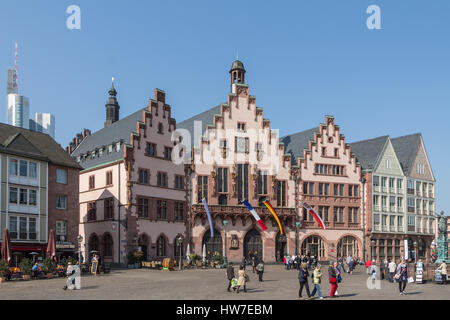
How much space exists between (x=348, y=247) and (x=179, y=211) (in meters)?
25.6

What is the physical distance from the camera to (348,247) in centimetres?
7431

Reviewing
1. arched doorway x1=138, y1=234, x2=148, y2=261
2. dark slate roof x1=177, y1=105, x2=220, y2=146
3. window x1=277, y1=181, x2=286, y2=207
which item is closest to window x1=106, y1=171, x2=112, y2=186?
arched doorway x1=138, y1=234, x2=148, y2=261

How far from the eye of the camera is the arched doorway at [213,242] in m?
65.6

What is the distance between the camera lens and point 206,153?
66.1 metres

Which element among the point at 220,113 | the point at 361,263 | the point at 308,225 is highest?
the point at 220,113

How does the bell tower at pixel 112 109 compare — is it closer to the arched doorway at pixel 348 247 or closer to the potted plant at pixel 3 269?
the arched doorway at pixel 348 247

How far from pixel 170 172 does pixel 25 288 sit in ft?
106

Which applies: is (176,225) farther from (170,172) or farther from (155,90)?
(155,90)

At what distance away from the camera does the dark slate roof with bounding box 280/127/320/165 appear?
7544cm

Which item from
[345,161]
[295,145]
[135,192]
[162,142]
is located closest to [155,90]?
[162,142]

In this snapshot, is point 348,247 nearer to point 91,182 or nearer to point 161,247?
point 161,247

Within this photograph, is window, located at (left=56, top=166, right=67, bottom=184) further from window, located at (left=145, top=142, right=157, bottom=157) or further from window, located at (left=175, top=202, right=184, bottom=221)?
window, located at (left=175, top=202, right=184, bottom=221)

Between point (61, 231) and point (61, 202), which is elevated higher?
point (61, 202)

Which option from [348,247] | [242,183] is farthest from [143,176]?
[348,247]
